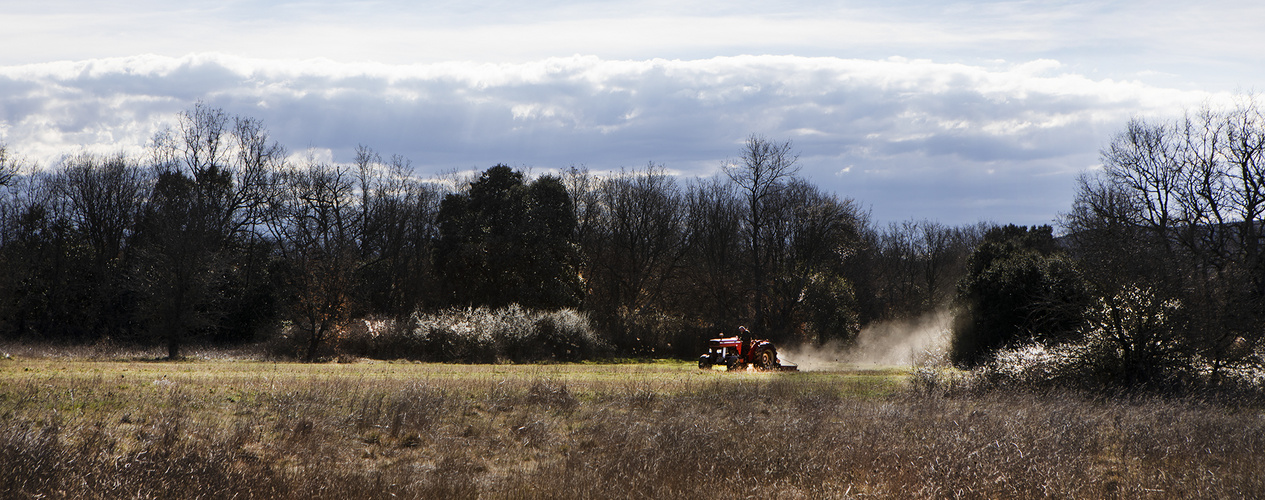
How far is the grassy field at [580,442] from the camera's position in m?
11.8

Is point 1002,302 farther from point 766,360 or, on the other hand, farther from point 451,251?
point 451,251

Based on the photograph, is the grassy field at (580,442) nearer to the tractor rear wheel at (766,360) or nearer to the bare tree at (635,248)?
the tractor rear wheel at (766,360)

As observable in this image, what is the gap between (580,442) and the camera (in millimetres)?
14711

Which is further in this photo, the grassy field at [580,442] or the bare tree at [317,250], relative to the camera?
the bare tree at [317,250]

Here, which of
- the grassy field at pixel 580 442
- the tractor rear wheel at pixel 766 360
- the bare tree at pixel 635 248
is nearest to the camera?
the grassy field at pixel 580 442

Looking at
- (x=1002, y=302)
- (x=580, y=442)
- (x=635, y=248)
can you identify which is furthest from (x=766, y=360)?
(x=635, y=248)

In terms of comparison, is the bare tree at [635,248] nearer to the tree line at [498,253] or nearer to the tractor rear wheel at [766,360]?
the tree line at [498,253]

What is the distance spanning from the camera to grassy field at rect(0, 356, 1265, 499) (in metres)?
11.8

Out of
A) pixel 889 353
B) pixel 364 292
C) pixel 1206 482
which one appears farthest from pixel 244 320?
pixel 1206 482

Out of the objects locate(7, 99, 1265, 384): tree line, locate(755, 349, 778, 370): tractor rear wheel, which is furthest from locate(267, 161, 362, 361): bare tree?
locate(755, 349, 778, 370): tractor rear wheel

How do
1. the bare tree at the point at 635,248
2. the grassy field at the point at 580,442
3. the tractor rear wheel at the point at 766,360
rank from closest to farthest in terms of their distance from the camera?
1. the grassy field at the point at 580,442
2. the tractor rear wheel at the point at 766,360
3. the bare tree at the point at 635,248

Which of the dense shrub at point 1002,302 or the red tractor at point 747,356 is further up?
the dense shrub at point 1002,302

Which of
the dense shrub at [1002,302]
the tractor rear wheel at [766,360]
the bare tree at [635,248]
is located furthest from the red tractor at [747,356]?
the bare tree at [635,248]

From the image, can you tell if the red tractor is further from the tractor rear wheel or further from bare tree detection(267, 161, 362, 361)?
bare tree detection(267, 161, 362, 361)
